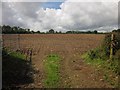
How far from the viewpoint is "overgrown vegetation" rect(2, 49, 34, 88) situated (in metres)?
13.8

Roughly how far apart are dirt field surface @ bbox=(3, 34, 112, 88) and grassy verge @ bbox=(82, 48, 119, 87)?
0.27 metres

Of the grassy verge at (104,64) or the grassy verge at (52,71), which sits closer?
the grassy verge at (52,71)

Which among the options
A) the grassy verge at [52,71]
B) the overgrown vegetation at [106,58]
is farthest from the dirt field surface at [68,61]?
the overgrown vegetation at [106,58]

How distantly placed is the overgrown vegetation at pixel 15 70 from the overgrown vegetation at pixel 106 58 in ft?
11.2

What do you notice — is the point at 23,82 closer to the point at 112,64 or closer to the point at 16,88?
the point at 16,88

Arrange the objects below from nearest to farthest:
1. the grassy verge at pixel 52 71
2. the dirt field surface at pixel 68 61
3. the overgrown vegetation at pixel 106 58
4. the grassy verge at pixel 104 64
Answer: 1. the grassy verge at pixel 52 71
2. the dirt field surface at pixel 68 61
3. the grassy verge at pixel 104 64
4. the overgrown vegetation at pixel 106 58

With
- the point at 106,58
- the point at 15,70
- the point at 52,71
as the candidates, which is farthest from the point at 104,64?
the point at 15,70

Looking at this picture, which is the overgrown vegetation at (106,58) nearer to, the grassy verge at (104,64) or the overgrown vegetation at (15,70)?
the grassy verge at (104,64)

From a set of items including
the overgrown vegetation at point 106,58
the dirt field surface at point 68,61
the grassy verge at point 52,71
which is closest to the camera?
the grassy verge at point 52,71

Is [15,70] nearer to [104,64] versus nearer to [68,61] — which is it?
[68,61]

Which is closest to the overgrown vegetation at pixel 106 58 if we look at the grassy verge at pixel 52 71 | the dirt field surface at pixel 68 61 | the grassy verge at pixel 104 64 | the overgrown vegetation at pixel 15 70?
the grassy verge at pixel 104 64

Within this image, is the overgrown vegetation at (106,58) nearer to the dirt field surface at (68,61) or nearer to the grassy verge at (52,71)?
the dirt field surface at (68,61)

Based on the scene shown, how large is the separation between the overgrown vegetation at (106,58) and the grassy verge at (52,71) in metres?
1.77

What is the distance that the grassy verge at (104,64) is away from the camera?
14.1 metres
